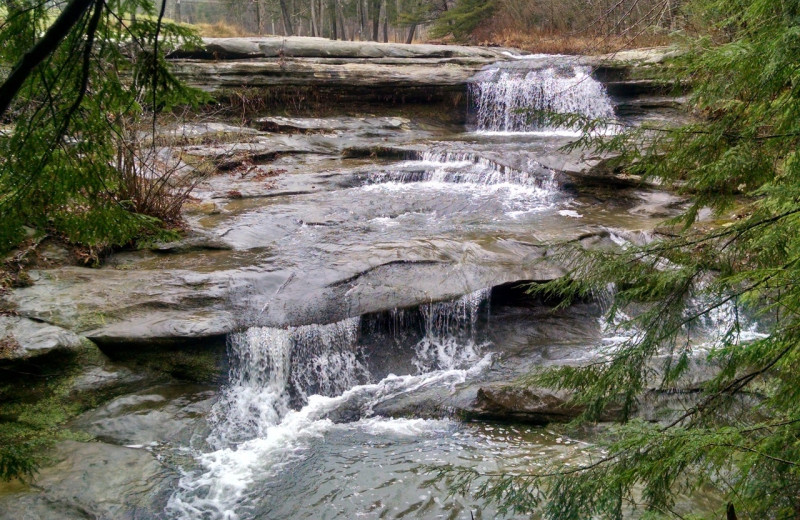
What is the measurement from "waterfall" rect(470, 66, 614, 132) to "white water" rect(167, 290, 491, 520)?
1079cm

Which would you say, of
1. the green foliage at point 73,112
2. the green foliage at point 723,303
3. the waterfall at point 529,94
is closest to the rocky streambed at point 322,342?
the green foliage at point 723,303

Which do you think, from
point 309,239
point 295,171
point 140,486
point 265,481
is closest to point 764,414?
point 265,481

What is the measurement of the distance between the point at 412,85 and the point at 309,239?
10743mm

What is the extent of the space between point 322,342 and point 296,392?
70cm

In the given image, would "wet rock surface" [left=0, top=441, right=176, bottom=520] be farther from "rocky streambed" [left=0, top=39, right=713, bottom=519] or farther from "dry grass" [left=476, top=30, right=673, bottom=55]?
"dry grass" [left=476, top=30, right=673, bottom=55]

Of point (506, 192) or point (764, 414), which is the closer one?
point (764, 414)

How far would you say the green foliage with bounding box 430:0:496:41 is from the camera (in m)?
28.9

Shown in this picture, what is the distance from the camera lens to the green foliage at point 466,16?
28.9 metres

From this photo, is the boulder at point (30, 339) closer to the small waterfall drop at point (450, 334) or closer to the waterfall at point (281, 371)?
the waterfall at point (281, 371)

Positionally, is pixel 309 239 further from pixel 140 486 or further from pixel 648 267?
pixel 648 267

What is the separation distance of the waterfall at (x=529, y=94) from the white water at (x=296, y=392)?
10.8 m

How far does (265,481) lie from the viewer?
557 cm

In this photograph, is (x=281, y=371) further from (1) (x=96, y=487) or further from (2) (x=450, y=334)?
(1) (x=96, y=487)

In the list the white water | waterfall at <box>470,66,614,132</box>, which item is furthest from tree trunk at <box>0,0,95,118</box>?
waterfall at <box>470,66,614,132</box>
